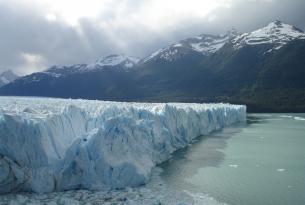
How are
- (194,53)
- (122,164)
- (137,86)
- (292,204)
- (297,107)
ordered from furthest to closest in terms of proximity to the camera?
(194,53) → (137,86) → (297,107) → (122,164) → (292,204)

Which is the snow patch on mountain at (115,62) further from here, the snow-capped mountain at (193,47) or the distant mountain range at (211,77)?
the snow-capped mountain at (193,47)

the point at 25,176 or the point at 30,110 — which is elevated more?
the point at 30,110

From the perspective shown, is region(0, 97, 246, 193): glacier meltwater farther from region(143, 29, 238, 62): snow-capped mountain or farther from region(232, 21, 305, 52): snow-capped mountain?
region(143, 29, 238, 62): snow-capped mountain

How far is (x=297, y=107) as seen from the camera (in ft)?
239

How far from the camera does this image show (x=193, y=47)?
15838 cm

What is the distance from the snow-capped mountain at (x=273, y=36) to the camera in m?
118

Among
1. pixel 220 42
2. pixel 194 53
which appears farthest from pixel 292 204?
pixel 220 42

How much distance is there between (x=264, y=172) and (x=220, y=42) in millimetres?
162595

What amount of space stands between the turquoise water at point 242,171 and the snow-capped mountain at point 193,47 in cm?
11982

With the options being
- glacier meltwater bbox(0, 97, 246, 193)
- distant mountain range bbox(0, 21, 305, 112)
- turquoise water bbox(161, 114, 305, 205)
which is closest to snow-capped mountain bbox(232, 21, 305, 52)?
distant mountain range bbox(0, 21, 305, 112)

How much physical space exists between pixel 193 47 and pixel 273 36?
4027cm

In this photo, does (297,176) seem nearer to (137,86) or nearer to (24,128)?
(24,128)

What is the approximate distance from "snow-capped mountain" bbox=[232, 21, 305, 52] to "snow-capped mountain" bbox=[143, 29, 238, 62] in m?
20.5

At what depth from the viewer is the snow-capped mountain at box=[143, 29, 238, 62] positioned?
147 metres
